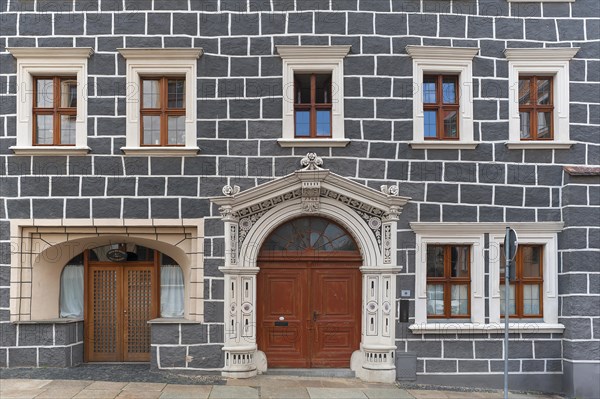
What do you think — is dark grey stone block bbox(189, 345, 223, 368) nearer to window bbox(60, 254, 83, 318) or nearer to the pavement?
the pavement

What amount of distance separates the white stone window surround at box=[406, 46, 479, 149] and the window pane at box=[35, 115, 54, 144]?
25.3 feet

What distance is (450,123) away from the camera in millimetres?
10625

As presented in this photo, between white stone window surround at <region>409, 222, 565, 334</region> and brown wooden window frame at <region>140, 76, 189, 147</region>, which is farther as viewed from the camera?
brown wooden window frame at <region>140, 76, 189, 147</region>

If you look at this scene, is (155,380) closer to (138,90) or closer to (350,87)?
(138,90)

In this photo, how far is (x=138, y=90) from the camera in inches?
407

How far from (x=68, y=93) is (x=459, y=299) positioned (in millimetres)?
9480

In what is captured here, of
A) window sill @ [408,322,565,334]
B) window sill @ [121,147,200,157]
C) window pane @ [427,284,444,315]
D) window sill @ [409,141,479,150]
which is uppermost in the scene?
window sill @ [409,141,479,150]

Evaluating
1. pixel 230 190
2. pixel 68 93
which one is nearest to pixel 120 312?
pixel 230 190

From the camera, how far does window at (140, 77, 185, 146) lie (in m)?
10.4

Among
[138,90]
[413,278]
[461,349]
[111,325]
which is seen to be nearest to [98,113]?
[138,90]

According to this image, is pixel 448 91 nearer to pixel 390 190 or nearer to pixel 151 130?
pixel 390 190

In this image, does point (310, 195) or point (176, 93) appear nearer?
point (310, 195)

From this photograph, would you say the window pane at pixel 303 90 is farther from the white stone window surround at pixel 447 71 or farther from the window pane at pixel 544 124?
the window pane at pixel 544 124

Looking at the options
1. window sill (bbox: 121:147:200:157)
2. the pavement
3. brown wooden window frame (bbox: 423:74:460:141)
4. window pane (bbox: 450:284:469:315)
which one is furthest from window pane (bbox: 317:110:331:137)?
the pavement
